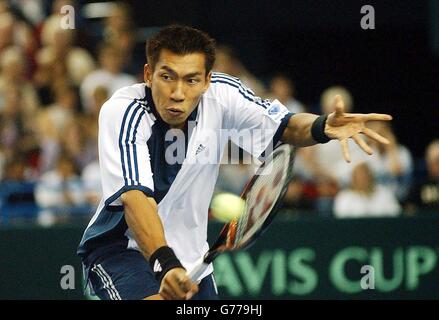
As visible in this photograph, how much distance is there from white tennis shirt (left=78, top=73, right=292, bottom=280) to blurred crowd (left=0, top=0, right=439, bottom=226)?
3.95 meters

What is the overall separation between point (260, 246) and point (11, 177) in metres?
2.47

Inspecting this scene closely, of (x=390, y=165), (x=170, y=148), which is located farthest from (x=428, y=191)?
(x=170, y=148)

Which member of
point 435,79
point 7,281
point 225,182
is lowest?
point 7,281

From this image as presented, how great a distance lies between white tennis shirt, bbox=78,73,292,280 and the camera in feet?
19.2

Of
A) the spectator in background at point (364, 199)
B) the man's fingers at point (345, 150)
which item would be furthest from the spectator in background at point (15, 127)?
the man's fingers at point (345, 150)

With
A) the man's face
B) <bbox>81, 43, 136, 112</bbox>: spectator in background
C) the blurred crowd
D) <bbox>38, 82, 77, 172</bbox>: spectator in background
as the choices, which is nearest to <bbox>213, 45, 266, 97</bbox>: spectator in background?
the blurred crowd

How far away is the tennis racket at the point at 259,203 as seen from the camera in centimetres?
592

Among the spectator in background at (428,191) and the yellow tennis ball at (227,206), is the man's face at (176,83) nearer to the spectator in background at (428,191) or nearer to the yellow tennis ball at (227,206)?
the yellow tennis ball at (227,206)

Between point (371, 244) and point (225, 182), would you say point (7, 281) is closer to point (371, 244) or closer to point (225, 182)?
point (225, 182)

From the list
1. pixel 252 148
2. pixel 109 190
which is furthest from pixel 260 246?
pixel 109 190

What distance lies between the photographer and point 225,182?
34.5 feet

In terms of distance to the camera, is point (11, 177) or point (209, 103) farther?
point (11, 177)

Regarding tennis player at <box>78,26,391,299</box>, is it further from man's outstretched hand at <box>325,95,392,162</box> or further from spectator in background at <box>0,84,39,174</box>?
spectator in background at <box>0,84,39,174</box>

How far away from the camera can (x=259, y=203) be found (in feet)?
19.8
